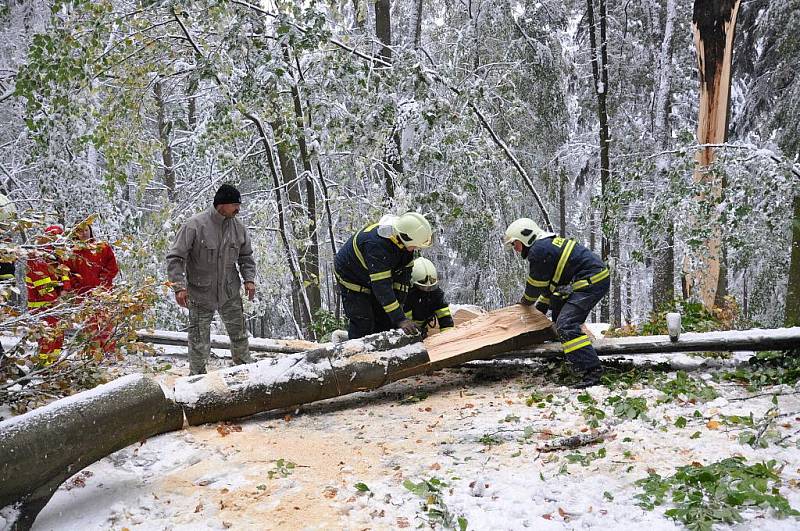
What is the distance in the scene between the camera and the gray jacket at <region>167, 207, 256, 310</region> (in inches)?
218

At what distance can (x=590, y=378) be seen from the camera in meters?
5.10

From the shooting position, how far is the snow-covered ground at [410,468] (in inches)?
116

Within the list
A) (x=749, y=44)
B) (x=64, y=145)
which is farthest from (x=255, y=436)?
(x=749, y=44)

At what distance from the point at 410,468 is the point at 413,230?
239cm

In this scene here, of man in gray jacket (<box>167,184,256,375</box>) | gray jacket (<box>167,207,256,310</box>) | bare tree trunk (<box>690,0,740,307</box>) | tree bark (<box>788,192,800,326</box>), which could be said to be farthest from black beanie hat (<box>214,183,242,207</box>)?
tree bark (<box>788,192,800,326</box>)

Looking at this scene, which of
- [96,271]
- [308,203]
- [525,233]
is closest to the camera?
[525,233]

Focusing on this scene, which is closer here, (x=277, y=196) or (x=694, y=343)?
(x=694, y=343)

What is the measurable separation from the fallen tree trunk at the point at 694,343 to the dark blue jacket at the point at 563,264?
66cm

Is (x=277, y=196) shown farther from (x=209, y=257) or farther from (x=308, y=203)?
(x=209, y=257)

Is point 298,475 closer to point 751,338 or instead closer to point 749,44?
point 751,338

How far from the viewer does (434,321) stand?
660 centimetres

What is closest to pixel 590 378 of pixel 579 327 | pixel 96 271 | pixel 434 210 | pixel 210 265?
pixel 579 327

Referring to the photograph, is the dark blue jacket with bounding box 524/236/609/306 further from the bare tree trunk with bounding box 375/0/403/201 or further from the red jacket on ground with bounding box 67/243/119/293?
the red jacket on ground with bounding box 67/243/119/293

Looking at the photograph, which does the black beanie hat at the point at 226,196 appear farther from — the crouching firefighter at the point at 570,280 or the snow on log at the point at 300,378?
the crouching firefighter at the point at 570,280
